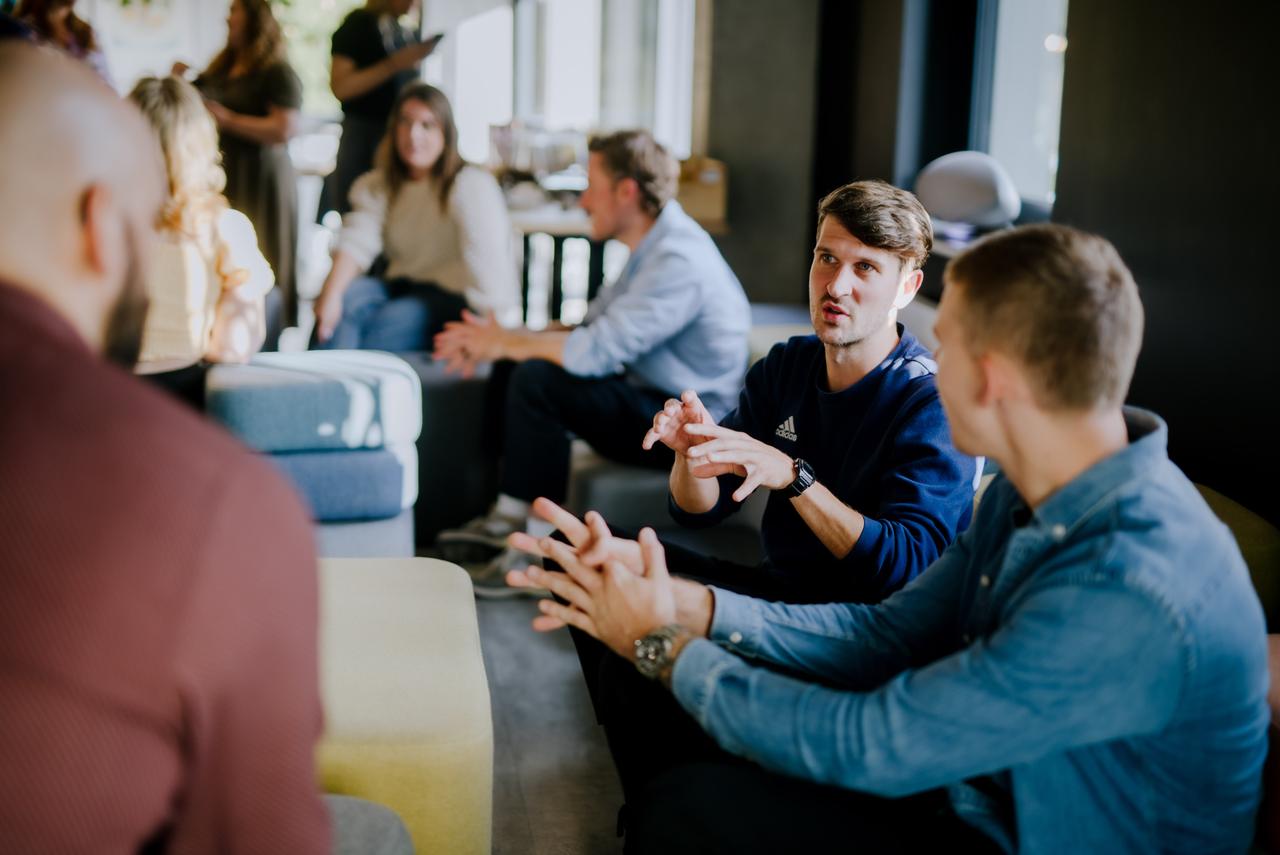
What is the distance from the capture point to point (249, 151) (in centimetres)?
474

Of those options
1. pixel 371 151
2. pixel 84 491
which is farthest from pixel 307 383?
pixel 371 151

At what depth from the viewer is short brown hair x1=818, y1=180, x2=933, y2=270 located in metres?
2.03

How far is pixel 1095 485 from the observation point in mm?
1221

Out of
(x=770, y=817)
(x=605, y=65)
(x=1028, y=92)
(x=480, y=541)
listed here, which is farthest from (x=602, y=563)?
(x=605, y=65)

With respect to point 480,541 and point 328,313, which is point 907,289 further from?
point 328,313

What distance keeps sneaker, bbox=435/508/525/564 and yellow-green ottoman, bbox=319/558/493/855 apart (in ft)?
4.26

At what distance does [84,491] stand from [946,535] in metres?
1.35

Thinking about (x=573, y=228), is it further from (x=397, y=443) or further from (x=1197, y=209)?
(x=1197, y=209)

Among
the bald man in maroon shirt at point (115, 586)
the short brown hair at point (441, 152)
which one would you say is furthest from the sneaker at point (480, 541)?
the bald man in maroon shirt at point (115, 586)

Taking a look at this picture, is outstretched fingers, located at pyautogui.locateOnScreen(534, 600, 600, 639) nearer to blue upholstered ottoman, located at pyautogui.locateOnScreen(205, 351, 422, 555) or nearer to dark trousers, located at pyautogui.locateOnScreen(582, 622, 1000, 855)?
dark trousers, located at pyautogui.locateOnScreen(582, 622, 1000, 855)

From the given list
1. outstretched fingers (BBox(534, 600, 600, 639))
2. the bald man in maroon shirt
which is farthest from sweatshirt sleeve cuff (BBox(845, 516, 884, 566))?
the bald man in maroon shirt

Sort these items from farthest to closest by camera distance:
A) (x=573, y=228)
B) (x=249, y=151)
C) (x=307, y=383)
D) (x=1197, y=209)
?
(x=573, y=228)
(x=249, y=151)
(x=307, y=383)
(x=1197, y=209)

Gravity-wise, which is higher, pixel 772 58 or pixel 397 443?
pixel 772 58

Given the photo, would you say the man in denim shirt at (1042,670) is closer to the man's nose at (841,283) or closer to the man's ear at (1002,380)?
the man's ear at (1002,380)
